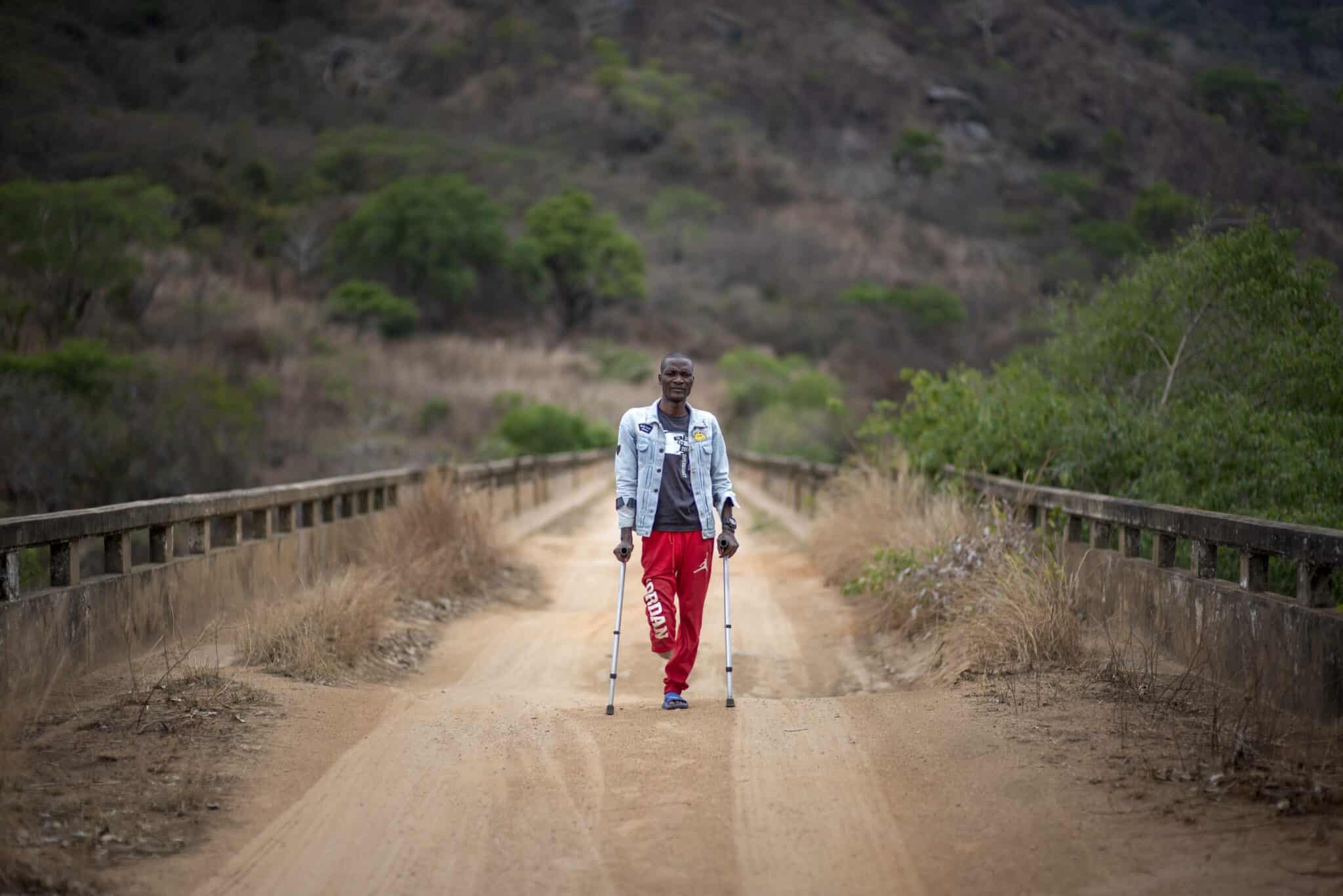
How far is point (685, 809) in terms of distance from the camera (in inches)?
235

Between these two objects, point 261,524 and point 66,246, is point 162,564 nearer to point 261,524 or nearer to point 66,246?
point 261,524

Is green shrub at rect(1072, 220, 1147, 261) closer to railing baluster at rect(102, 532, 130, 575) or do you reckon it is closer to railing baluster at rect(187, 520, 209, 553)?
railing baluster at rect(187, 520, 209, 553)

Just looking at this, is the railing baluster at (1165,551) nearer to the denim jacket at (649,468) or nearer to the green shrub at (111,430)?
the denim jacket at (649,468)

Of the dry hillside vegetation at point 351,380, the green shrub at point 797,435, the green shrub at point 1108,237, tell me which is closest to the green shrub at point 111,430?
the dry hillside vegetation at point 351,380

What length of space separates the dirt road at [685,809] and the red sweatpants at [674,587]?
341mm

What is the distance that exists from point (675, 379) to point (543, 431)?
120 ft

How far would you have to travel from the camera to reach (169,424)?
120 ft

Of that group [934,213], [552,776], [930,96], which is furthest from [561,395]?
[930,96]

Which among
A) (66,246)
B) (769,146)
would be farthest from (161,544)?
(769,146)

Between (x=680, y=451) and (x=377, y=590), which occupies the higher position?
(x=680, y=451)

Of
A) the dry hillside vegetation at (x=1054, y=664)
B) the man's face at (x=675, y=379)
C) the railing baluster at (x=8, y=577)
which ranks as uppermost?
the man's face at (x=675, y=379)

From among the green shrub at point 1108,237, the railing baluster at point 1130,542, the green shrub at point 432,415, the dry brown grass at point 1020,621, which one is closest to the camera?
the dry brown grass at point 1020,621

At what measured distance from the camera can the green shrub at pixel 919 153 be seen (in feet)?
472

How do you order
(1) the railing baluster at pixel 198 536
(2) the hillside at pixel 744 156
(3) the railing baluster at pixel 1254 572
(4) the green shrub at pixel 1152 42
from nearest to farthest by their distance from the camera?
1. (3) the railing baluster at pixel 1254 572
2. (1) the railing baluster at pixel 198 536
3. (2) the hillside at pixel 744 156
4. (4) the green shrub at pixel 1152 42
